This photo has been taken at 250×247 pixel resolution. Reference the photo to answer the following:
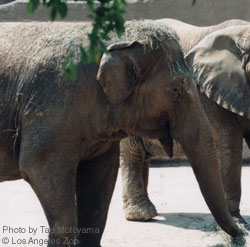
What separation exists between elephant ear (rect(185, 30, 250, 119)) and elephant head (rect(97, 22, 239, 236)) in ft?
6.21

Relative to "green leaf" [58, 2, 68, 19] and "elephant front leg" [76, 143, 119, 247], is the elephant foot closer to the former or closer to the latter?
"elephant front leg" [76, 143, 119, 247]

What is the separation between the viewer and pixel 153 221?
7.79 meters

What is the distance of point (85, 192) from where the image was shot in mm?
5656

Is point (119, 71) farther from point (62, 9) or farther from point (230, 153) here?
point (230, 153)

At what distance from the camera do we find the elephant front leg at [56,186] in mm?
4914

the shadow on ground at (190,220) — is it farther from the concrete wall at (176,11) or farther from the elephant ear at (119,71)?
the concrete wall at (176,11)

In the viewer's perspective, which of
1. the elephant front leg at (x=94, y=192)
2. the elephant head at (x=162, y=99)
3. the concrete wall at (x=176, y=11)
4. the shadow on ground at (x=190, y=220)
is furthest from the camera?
the concrete wall at (x=176, y=11)

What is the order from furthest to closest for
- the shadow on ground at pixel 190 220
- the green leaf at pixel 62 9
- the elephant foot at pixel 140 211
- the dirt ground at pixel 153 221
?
the elephant foot at pixel 140 211 < the shadow on ground at pixel 190 220 < the dirt ground at pixel 153 221 < the green leaf at pixel 62 9

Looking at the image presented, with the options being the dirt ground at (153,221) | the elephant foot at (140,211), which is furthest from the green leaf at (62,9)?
the elephant foot at (140,211)

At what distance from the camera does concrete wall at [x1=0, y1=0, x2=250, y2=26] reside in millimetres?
11414

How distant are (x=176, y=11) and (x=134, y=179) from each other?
405cm

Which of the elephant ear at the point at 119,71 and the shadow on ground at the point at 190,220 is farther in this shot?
the shadow on ground at the point at 190,220

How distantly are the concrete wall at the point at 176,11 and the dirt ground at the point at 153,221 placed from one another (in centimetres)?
272

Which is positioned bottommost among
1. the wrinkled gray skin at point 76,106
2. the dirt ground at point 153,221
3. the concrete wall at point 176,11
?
the dirt ground at point 153,221
